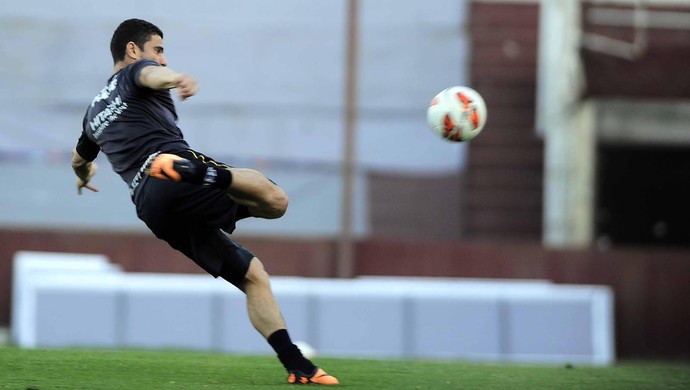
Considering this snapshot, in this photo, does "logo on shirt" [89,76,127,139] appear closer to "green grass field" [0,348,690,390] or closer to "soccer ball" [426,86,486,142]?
"green grass field" [0,348,690,390]

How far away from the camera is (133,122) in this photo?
7.42 meters

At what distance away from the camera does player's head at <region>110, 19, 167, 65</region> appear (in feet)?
24.9

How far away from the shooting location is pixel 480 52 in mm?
22172

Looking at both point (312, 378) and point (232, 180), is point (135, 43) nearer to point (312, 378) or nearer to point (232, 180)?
point (232, 180)

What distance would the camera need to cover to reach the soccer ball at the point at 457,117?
8664 millimetres

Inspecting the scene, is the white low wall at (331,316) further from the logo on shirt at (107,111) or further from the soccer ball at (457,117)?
the logo on shirt at (107,111)

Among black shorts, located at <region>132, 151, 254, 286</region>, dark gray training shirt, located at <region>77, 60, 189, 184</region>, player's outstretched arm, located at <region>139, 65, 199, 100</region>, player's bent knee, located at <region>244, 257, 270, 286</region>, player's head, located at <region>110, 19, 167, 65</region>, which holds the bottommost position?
player's bent knee, located at <region>244, 257, 270, 286</region>

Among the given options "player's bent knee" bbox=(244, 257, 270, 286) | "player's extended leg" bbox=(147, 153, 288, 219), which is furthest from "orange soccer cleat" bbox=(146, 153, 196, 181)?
"player's bent knee" bbox=(244, 257, 270, 286)

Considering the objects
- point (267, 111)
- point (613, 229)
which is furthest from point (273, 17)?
point (613, 229)

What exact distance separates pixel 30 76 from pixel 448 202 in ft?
23.6

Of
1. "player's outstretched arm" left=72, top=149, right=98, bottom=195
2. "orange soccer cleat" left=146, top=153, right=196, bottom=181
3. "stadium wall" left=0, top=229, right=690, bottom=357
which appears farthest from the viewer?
"stadium wall" left=0, top=229, right=690, bottom=357

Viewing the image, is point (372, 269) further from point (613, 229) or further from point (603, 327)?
point (613, 229)

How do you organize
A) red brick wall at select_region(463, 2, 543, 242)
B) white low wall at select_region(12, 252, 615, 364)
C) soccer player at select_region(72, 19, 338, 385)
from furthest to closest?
red brick wall at select_region(463, 2, 543, 242) → white low wall at select_region(12, 252, 615, 364) → soccer player at select_region(72, 19, 338, 385)

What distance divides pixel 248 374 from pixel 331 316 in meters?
8.70
